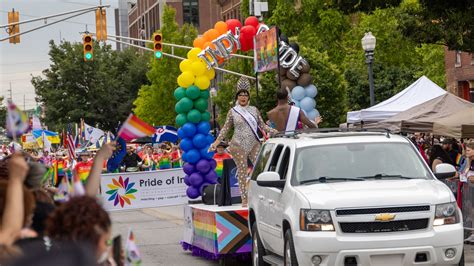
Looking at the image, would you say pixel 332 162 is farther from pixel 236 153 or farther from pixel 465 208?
pixel 465 208

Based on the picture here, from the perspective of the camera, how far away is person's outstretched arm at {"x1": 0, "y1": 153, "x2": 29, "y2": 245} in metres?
5.49

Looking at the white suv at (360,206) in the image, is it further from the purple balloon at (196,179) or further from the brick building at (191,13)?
the brick building at (191,13)

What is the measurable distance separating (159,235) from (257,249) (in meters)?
8.28

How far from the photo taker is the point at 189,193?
20969 millimetres

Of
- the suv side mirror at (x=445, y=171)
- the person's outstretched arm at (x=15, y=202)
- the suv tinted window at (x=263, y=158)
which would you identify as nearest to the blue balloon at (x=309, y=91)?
the suv tinted window at (x=263, y=158)

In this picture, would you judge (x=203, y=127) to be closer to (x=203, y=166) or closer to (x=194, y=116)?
(x=194, y=116)

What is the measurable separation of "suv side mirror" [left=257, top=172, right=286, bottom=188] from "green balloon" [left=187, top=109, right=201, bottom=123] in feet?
29.6

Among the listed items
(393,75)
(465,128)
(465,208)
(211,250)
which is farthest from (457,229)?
(393,75)

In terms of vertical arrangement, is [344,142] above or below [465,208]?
above

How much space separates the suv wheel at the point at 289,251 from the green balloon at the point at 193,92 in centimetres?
941

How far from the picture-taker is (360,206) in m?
11.2

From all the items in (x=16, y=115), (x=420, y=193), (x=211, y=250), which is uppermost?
(x=16, y=115)

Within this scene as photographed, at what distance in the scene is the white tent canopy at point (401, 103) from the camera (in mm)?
27031

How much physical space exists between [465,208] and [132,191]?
30.7ft
